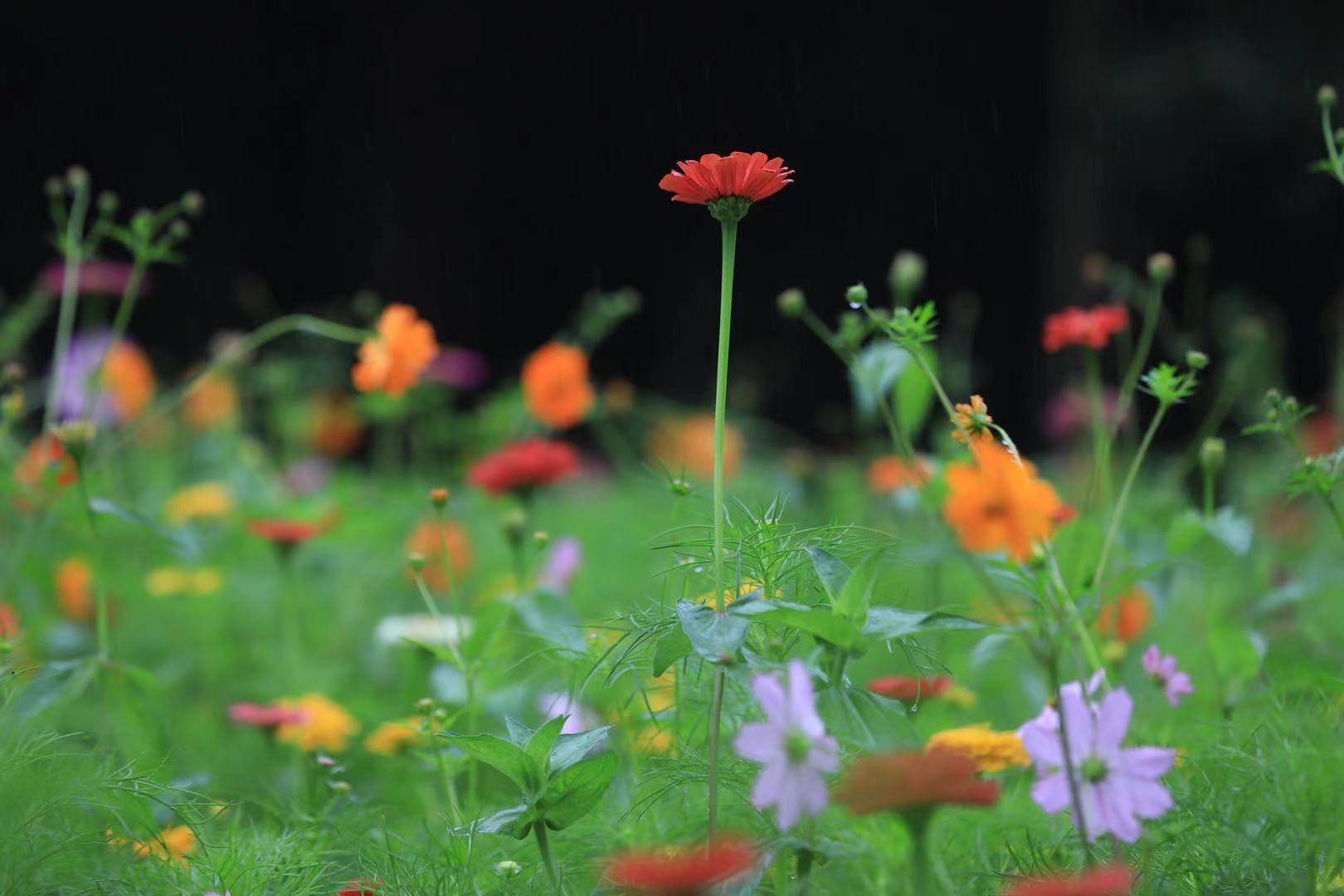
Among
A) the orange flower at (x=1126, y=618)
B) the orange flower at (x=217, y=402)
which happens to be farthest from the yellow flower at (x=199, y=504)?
the orange flower at (x=1126, y=618)

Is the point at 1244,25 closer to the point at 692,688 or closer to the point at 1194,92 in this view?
the point at 1194,92

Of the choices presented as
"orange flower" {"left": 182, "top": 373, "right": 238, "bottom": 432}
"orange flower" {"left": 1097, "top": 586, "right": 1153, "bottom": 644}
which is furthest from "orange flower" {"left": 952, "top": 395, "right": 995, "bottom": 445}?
"orange flower" {"left": 182, "top": 373, "right": 238, "bottom": 432}

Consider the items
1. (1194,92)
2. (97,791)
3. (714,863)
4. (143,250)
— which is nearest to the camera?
(714,863)

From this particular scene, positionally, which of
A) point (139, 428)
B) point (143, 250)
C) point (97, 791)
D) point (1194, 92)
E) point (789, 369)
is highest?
point (1194, 92)

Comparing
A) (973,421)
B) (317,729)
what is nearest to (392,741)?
(317,729)

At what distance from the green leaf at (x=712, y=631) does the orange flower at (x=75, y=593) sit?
1.12 meters

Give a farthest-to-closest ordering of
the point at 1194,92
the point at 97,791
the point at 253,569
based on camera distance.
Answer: the point at 1194,92
the point at 253,569
the point at 97,791

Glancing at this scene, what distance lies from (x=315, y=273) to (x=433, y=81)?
22.6 inches

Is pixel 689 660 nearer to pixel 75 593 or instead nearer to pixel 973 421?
pixel 973 421

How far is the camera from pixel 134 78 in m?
3.44

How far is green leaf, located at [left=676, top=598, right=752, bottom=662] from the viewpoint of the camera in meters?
0.66

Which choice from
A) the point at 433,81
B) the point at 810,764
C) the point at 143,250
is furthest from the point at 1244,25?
the point at 810,764

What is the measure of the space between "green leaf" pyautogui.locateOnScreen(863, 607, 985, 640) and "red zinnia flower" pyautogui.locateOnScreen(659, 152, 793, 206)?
0.22 metres

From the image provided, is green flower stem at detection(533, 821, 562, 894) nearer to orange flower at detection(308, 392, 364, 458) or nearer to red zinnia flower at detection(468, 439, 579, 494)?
red zinnia flower at detection(468, 439, 579, 494)
